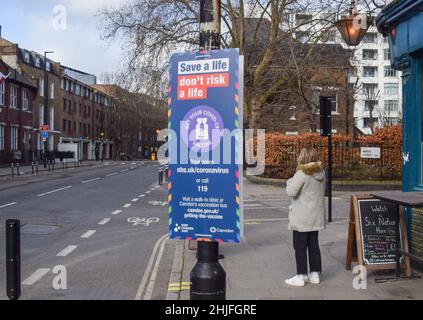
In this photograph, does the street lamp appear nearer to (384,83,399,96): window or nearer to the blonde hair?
the blonde hair

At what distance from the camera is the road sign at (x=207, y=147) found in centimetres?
482

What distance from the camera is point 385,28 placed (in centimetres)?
848

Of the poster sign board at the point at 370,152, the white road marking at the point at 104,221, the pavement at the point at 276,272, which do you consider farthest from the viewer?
the poster sign board at the point at 370,152

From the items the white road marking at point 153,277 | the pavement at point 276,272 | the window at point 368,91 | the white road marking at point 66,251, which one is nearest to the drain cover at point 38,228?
the white road marking at point 66,251

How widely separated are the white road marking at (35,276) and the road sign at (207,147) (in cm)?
292

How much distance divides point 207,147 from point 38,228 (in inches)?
315

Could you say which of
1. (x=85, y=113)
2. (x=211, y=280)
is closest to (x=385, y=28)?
(x=211, y=280)

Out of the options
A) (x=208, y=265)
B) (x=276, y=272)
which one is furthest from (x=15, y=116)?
(x=208, y=265)

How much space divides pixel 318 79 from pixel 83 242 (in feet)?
69.4

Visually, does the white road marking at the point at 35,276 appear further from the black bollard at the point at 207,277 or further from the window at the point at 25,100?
the window at the point at 25,100

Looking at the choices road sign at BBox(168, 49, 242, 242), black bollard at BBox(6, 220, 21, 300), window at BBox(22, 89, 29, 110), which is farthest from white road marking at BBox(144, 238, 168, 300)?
window at BBox(22, 89, 29, 110)

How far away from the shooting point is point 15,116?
4759cm

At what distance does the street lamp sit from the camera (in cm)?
1019

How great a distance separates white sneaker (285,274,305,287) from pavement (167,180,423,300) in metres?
0.06
